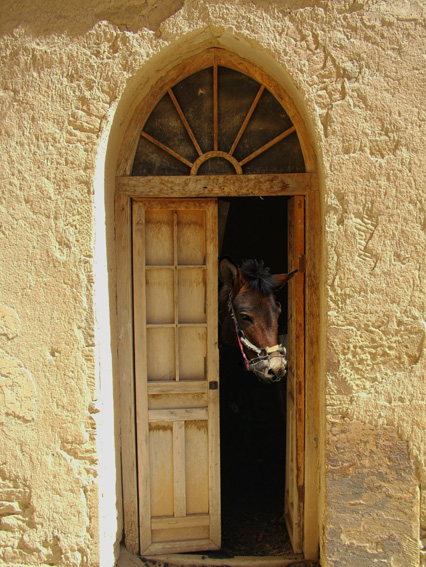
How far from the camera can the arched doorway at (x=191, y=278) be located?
3588 mm

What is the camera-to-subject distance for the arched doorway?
11.8 ft

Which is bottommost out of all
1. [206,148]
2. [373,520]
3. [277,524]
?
[277,524]

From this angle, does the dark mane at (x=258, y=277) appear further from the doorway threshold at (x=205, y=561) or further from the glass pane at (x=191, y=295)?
the doorway threshold at (x=205, y=561)

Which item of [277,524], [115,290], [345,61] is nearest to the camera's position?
[345,61]

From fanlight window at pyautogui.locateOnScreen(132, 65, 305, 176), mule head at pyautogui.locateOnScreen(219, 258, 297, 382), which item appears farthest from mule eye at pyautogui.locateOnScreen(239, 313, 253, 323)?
fanlight window at pyautogui.locateOnScreen(132, 65, 305, 176)

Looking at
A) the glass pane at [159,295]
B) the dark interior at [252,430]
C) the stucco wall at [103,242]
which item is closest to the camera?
the stucco wall at [103,242]

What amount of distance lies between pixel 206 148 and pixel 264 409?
3.17 m

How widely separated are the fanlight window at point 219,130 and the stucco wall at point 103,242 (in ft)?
1.14

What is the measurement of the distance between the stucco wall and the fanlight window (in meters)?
0.35

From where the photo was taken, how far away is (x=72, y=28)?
321 cm

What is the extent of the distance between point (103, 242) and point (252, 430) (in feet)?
10.1

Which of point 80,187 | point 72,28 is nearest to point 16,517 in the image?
point 80,187

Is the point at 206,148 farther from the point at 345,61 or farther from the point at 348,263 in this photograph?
the point at 348,263

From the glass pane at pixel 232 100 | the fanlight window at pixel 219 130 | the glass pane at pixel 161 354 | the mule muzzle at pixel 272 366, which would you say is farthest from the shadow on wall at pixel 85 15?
the mule muzzle at pixel 272 366
